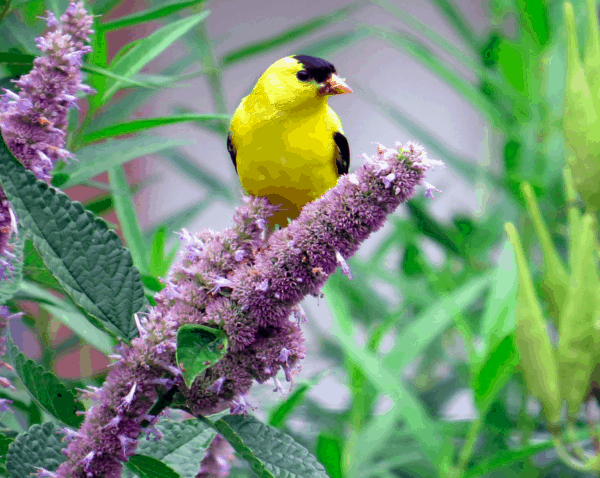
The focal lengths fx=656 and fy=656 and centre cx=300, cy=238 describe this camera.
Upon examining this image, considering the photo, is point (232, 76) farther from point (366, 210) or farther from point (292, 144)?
point (366, 210)

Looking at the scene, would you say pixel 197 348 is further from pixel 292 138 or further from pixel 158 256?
pixel 158 256

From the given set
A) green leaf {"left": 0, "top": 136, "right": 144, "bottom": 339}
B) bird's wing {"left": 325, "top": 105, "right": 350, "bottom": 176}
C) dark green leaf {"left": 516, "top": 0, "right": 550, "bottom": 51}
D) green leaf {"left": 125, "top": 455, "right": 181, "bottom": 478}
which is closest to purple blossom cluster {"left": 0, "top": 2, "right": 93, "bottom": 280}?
green leaf {"left": 0, "top": 136, "right": 144, "bottom": 339}

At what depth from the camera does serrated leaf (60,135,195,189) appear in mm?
665

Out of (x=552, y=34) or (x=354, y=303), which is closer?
(x=552, y=34)

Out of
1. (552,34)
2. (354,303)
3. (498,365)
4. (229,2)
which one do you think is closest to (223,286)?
(498,365)

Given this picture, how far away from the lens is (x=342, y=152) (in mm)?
703

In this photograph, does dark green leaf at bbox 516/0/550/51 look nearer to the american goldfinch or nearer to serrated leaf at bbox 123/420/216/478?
the american goldfinch

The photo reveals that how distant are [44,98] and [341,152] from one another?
1.21 ft

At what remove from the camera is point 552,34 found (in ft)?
4.91

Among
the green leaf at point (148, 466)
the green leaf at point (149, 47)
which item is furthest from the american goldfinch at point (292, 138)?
the green leaf at point (148, 466)

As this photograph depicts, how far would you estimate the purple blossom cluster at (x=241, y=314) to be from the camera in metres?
0.37

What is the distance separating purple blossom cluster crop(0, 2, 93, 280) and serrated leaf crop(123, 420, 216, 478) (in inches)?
6.3

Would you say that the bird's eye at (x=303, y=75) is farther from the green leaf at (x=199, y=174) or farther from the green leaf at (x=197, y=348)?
the green leaf at (x=199, y=174)

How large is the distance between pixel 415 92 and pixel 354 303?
5.23 ft
